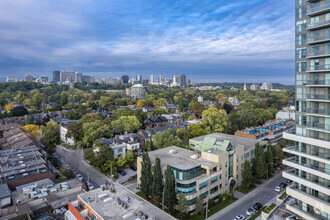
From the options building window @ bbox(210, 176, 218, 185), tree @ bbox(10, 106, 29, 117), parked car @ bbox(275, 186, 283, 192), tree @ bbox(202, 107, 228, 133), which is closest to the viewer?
building window @ bbox(210, 176, 218, 185)

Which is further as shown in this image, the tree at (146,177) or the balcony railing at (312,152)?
the tree at (146,177)

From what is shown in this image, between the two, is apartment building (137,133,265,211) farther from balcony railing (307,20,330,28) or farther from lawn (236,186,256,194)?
balcony railing (307,20,330,28)

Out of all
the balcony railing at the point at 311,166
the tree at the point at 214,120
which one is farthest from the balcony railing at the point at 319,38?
the tree at the point at 214,120

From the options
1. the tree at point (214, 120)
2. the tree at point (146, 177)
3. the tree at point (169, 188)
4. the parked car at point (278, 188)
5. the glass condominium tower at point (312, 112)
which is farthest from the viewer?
Result: the tree at point (214, 120)

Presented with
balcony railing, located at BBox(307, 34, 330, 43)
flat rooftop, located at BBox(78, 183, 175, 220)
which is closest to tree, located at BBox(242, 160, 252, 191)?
flat rooftop, located at BBox(78, 183, 175, 220)

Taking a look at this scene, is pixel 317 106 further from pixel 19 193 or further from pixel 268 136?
pixel 19 193

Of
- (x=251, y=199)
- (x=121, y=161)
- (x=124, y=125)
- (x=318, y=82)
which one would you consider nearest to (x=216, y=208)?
(x=251, y=199)

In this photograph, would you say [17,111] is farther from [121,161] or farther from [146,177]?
[146,177]

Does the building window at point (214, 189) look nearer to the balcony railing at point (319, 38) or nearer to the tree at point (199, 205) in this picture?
the tree at point (199, 205)
